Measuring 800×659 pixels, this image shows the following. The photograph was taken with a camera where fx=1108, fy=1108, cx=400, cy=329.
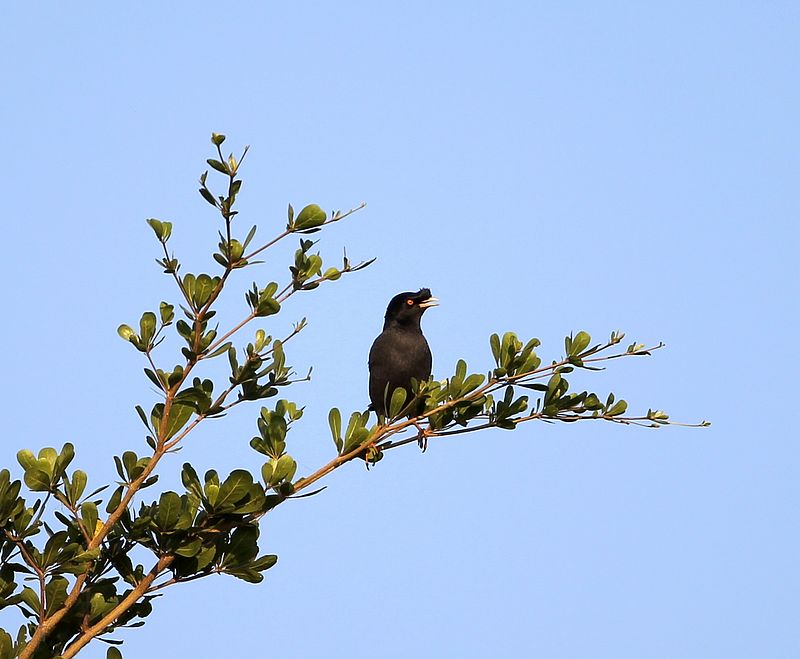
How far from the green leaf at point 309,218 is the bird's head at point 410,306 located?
3.29 metres

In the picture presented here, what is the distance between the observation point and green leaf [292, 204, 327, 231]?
416cm

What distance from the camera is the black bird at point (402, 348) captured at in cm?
741

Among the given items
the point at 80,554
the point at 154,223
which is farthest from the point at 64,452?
the point at 154,223

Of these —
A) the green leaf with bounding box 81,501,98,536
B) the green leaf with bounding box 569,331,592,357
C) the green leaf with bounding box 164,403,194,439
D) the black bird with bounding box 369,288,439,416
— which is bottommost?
the green leaf with bounding box 81,501,98,536

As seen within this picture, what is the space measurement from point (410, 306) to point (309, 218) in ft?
11.1

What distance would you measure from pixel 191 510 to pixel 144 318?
0.72m

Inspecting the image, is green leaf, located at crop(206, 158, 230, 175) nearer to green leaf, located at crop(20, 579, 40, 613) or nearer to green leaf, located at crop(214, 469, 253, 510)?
green leaf, located at crop(214, 469, 253, 510)

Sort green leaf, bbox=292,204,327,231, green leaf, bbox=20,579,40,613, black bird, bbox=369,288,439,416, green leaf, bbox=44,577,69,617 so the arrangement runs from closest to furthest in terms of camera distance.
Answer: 1. green leaf, bbox=44,577,69,617
2. green leaf, bbox=20,579,40,613
3. green leaf, bbox=292,204,327,231
4. black bird, bbox=369,288,439,416

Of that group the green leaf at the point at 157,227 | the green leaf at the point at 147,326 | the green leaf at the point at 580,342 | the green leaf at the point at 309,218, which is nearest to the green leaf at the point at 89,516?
the green leaf at the point at 147,326

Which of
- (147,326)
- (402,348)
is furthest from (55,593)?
(402,348)

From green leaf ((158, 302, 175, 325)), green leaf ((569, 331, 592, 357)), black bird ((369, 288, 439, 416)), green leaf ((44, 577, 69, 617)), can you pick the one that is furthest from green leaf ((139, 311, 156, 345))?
black bird ((369, 288, 439, 416))

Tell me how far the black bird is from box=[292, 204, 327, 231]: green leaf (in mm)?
3275

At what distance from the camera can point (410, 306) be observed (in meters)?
7.52

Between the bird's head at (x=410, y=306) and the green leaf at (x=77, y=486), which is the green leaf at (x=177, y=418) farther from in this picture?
the bird's head at (x=410, y=306)
